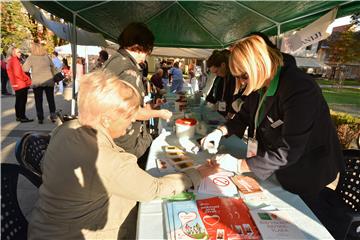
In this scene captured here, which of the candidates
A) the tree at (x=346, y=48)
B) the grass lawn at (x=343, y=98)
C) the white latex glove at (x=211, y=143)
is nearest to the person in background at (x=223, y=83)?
the white latex glove at (x=211, y=143)

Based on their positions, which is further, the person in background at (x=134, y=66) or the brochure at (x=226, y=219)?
the person in background at (x=134, y=66)

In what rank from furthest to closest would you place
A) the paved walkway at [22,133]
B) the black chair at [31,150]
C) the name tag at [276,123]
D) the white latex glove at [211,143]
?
the paved walkway at [22,133] < the white latex glove at [211,143] < the black chair at [31,150] < the name tag at [276,123]

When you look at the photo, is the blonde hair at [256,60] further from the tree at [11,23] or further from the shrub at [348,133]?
the tree at [11,23]

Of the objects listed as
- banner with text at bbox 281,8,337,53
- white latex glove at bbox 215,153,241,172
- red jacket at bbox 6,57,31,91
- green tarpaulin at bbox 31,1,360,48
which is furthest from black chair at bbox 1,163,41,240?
red jacket at bbox 6,57,31,91

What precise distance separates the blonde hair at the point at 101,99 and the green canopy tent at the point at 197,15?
2119 mm

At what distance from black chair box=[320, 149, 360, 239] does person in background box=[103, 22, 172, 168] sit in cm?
145

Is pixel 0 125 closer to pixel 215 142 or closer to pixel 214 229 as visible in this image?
pixel 215 142

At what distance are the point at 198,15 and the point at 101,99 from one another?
3434mm

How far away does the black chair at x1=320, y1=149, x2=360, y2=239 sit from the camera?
1638 millimetres

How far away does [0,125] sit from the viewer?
222 inches

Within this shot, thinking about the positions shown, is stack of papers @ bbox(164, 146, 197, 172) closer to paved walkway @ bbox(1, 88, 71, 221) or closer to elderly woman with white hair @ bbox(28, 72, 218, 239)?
elderly woman with white hair @ bbox(28, 72, 218, 239)

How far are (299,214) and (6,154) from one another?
4.23 metres

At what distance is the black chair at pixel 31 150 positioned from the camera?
→ 5.22 ft

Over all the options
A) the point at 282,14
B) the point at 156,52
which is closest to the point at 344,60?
the point at 156,52
